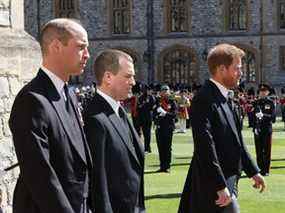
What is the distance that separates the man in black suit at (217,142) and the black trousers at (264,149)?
731cm

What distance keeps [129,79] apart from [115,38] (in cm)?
3552

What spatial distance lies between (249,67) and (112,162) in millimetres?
34398

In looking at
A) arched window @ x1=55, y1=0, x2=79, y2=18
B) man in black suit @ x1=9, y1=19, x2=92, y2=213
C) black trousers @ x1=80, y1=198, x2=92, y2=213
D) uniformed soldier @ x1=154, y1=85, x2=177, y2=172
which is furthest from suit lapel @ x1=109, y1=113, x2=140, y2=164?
arched window @ x1=55, y1=0, x2=79, y2=18

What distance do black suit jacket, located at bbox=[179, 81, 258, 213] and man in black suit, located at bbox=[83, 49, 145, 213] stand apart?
0.75 meters

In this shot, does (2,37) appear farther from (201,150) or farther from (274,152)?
(274,152)

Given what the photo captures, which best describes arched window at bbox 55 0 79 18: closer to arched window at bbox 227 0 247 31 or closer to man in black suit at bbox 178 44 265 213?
arched window at bbox 227 0 247 31

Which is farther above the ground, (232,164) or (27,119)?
(27,119)

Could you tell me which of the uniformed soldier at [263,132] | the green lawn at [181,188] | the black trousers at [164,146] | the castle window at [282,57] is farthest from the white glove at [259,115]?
the castle window at [282,57]

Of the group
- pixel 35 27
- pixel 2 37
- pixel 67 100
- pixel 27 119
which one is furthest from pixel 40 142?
pixel 35 27

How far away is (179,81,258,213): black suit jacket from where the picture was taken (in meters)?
5.55

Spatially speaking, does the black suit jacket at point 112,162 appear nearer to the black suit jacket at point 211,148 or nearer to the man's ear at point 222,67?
the black suit jacket at point 211,148

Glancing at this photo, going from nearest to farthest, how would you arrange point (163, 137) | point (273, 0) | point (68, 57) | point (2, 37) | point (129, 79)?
point (68, 57), point (129, 79), point (2, 37), point (163, 137), point (273, 0)

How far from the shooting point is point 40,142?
3.89 meters

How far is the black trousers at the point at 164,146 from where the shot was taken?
44.6 ft
